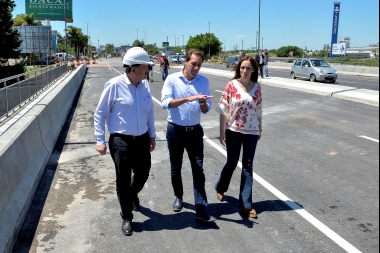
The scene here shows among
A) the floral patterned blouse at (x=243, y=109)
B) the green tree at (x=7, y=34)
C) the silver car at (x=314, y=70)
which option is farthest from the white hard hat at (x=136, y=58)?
the green tree at (x=7, y=34)

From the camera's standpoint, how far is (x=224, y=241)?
14.1 feet

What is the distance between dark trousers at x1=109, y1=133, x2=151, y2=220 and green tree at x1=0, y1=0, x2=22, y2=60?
34125 millimetres

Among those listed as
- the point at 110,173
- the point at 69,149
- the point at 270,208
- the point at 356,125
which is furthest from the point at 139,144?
the point at 356,125

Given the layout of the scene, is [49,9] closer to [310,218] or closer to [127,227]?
[127,227]

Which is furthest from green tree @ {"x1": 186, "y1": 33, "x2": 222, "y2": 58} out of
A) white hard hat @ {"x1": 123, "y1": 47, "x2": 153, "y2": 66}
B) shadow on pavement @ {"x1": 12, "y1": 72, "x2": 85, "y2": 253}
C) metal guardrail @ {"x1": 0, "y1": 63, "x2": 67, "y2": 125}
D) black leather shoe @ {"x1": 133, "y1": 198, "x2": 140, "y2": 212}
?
white hard hat @ {"x1": 123, "y1": 47, "x2": 153, "y2": 66}

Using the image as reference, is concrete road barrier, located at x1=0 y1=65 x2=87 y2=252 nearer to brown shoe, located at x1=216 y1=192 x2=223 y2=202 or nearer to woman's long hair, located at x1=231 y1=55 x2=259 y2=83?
brown shoe, located at x1=216 y1=192 x2=223 y2=202

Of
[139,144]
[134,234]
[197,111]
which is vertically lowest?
[134,234]

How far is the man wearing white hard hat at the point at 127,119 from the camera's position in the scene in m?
4.29

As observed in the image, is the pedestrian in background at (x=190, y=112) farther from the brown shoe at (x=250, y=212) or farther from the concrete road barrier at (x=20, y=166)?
the concrete road barrier at (x=20, y=166)

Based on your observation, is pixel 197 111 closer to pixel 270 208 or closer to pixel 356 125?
pixel 270 208

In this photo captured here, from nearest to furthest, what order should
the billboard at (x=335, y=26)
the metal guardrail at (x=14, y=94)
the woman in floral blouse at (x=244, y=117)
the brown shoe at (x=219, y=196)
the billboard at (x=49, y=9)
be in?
1. the woman in floral blouse at (x=244, y=117)
2. the brown shoe at (x=219, y=196)
3. the metal guardrail at (x=14, y=94)
4. the billboard at (x=49, y=9)
5. the billboard at (x=335, y=26)

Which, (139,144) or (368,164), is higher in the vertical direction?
(139,144)

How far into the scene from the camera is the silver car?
A: 25.5 m

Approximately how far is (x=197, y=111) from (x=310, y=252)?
1.89m
